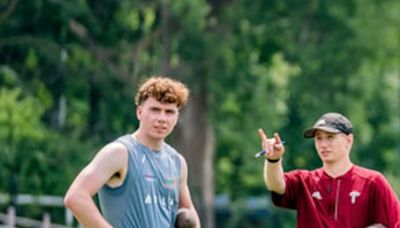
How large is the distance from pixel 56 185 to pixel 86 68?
12.0ft

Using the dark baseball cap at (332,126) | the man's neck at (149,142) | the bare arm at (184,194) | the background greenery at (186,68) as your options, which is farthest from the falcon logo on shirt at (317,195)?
the background greenery at (186,68)

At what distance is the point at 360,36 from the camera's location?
114 ft

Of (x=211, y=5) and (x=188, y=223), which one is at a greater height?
(x=211, y=5)

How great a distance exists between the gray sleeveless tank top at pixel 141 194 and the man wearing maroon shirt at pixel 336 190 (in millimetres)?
1090

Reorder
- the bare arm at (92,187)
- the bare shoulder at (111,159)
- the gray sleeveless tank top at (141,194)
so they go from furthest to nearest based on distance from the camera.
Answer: the gray sleeveless tank top at (141,194), the bare shoulder at (111,159), the bare arm at (92,187)

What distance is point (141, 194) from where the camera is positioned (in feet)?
26.7

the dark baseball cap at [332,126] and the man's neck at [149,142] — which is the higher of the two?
the dark baseball cap at [332,126]

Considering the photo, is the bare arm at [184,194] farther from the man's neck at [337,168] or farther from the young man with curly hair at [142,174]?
the man's neck at [337,168]

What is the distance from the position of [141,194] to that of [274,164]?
1336 mm

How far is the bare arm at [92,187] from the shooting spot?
788cm

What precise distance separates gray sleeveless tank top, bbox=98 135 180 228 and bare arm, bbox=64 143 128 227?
111 millimetres

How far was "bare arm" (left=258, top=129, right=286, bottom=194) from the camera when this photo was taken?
29.7ft

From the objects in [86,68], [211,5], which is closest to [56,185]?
[86,68]

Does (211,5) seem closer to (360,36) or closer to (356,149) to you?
(360,36)
